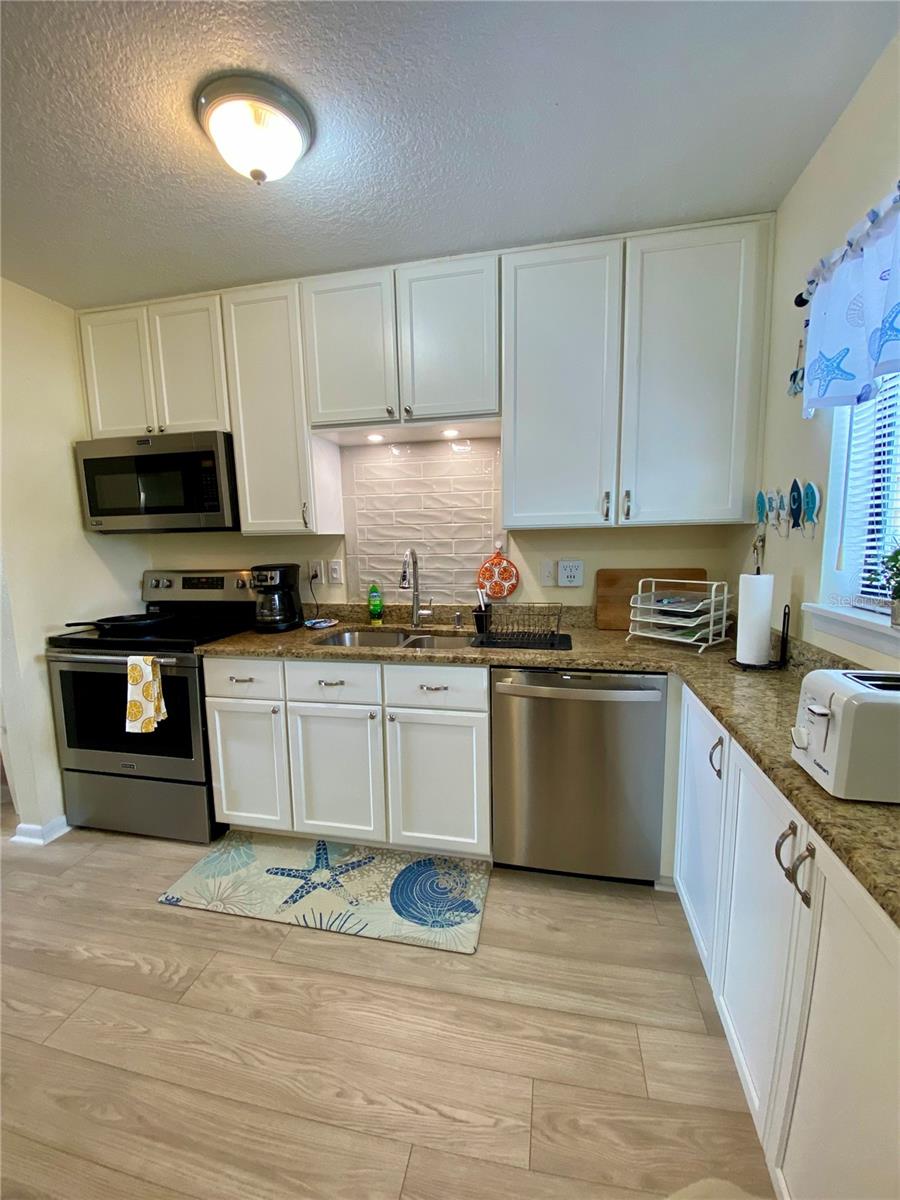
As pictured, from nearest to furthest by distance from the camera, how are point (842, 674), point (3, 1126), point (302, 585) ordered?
point (842, 674), point (3, 1126), point (302, 585)

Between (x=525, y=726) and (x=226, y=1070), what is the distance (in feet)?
4.13

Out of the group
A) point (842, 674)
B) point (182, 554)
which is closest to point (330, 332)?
point (182, 554)

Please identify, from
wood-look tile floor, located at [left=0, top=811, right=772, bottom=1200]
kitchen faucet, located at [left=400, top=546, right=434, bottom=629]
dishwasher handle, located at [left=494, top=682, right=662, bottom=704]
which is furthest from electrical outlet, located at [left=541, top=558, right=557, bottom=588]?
wood-look tile floor, located at [left=0, top=811, right=772, bottom=1200]

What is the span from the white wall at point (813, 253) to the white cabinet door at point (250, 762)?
1.96 m

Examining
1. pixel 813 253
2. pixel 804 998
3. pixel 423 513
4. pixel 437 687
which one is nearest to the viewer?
pixel 804 998

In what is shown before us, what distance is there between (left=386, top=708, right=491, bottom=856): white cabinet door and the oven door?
900 mm

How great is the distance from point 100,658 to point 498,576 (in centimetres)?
183

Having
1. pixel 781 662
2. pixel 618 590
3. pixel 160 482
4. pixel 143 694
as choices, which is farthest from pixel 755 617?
pixel 160 482

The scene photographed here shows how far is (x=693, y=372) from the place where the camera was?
68.0 inches

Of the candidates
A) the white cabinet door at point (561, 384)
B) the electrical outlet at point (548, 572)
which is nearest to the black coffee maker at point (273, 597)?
the white cabinet door at point (561, 384)

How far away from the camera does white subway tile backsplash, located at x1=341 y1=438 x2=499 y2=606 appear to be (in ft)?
7.39

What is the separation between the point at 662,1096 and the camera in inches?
43.9

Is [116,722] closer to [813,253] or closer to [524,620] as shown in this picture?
[524,620]

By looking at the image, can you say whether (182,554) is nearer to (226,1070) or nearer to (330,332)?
(330,332)
